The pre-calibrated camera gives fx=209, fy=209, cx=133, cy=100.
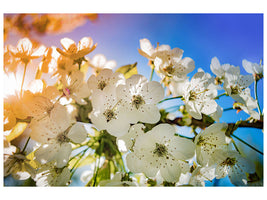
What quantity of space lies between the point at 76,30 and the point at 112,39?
15 centimetres

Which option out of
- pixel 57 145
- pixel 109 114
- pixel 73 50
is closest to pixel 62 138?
pixel 57 145

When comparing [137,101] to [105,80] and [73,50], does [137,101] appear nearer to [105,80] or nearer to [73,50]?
[105,80]

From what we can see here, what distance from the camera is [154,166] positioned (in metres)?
0.49

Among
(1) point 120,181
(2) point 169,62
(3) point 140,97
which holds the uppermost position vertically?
(2) point 169,62

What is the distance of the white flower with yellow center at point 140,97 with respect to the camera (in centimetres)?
49

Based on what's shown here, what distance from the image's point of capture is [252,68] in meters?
0.73

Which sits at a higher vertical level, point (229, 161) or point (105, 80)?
point (105, 80)

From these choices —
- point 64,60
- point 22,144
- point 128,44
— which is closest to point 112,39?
point 128,44

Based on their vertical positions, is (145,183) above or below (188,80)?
below

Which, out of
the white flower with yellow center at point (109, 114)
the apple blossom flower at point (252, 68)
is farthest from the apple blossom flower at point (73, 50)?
the apple blossom flower at point (252, 68)

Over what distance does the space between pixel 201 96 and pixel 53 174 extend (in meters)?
0.44
